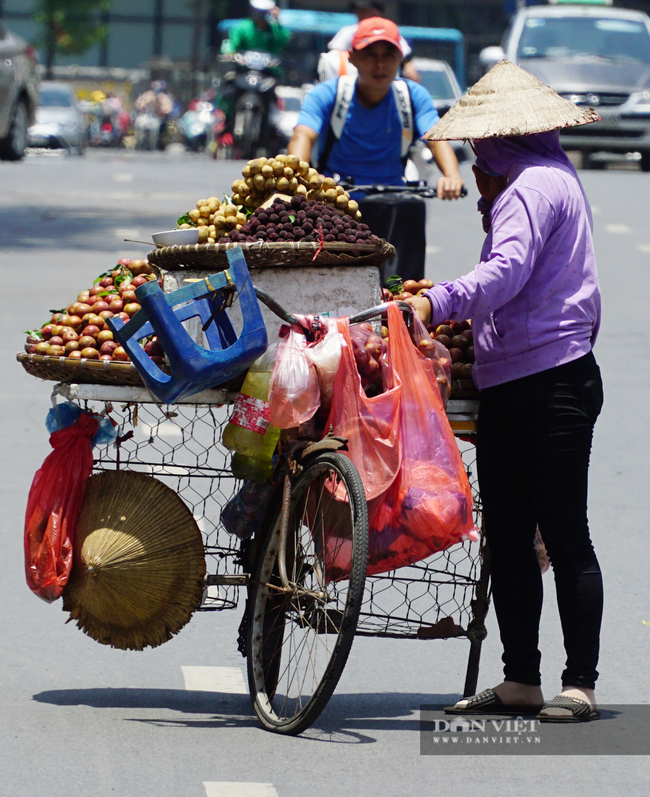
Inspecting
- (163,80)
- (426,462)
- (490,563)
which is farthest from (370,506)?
(163,80)

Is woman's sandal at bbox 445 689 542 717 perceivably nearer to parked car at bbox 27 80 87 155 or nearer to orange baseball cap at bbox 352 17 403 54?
orange baseball cap at bbox 352 17 403 54

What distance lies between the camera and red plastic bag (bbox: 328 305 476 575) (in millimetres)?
3896

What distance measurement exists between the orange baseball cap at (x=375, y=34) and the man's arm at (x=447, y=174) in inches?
19.6

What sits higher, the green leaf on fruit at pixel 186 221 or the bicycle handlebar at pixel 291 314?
the green leaf on fruit at pixel 186 221

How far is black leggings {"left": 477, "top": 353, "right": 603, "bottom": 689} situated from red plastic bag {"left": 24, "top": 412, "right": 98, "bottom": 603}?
1.17 m

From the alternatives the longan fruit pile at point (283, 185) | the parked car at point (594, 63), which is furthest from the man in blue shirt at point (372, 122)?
the parked car at point (594, 63)

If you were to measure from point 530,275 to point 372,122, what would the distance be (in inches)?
119

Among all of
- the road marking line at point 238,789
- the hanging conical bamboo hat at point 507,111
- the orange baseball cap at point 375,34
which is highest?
the orange baseball cap at point 375,34

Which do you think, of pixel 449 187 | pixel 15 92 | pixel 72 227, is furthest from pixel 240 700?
pixel 15 92

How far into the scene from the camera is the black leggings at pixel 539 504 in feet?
13.1

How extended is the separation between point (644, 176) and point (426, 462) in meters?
16.2

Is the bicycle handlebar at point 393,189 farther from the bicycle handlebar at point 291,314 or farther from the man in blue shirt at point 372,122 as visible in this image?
the bicycle handlebar at point 291,314

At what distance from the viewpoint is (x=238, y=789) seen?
357 centimetres

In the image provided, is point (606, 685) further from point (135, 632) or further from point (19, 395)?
point (19, 395)
